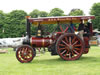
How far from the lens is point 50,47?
1102 centimetres

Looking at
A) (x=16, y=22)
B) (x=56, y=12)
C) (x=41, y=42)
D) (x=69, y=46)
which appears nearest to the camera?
(x=69, y=46)

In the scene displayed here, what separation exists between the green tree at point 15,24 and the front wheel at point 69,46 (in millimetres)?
40354

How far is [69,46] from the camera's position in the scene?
34.9ft

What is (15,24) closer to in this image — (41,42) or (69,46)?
(41,42)

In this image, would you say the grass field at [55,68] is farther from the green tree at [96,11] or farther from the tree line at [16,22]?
the green tree at [96,11]

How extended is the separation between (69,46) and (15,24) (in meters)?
44.0

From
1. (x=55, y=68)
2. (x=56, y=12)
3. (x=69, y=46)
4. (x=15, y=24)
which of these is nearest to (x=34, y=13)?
(x=56, y=12)

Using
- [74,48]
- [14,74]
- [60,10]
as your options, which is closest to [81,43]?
[74,48]

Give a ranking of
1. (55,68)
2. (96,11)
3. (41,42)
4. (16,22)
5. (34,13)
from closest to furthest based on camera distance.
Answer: (55,68), (41,42), (96,11), (16,22), (34,13)

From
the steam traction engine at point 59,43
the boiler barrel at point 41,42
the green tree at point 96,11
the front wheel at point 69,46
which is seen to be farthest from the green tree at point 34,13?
the front wheel at point 69,46

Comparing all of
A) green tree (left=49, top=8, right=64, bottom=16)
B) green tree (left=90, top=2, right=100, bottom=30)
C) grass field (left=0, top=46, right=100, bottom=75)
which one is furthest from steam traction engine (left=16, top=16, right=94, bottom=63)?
green tree (left=49, top=8, right=64, bottom=16)

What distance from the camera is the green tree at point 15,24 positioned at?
5056cm

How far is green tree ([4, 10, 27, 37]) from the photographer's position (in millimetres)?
50562

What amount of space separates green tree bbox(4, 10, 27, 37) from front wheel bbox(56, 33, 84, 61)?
132 feet
